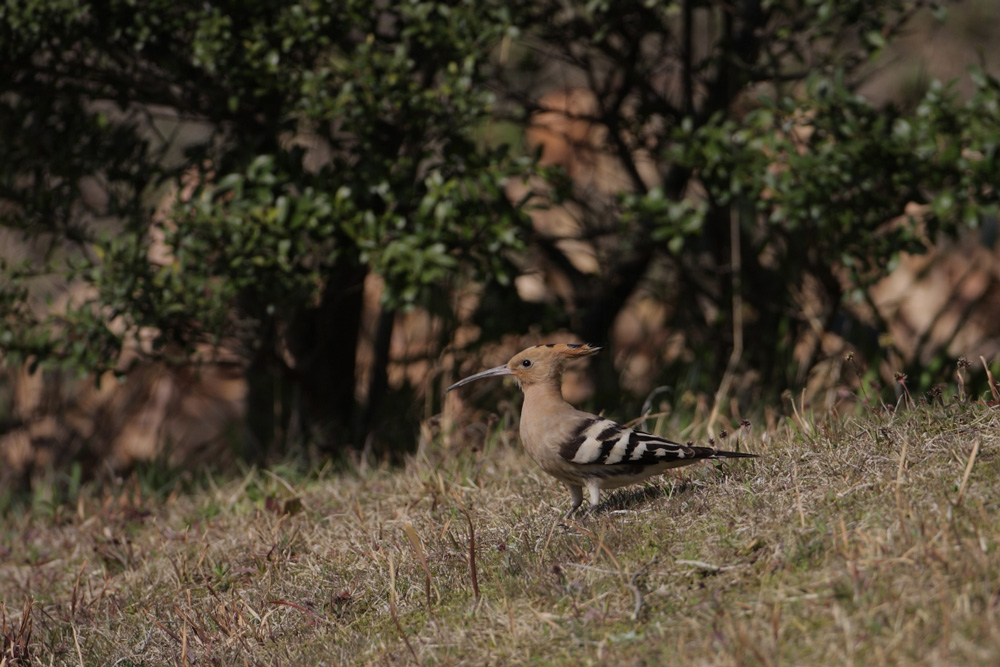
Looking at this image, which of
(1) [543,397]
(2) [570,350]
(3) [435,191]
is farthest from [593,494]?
(3) [435,191]

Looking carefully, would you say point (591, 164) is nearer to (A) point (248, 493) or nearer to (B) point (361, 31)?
(B) point (361, 31)

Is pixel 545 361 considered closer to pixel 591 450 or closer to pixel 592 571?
pixel 591 450

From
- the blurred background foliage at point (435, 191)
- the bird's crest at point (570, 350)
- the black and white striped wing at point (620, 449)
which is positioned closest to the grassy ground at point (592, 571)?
the black and white striped wing at point (620, 449)

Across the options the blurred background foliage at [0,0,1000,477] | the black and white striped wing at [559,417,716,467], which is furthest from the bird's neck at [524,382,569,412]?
the blurred background foliage at [0,0,1000,477]

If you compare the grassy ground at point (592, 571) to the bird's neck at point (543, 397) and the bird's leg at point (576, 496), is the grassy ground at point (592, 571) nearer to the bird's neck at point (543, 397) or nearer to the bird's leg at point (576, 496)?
the bird's leg at point (576, 496)

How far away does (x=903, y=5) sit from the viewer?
5.22 m

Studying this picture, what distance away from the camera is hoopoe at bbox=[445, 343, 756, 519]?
3.41 metres

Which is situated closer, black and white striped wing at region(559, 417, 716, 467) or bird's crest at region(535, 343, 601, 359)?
black and white striped wing at region(559, 417, 716, 467)

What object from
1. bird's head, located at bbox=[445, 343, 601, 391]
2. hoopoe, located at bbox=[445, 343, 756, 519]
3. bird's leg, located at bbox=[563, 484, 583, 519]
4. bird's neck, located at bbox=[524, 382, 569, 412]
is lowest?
bird's leg, located at bbox=[563, 484, 583, 519]

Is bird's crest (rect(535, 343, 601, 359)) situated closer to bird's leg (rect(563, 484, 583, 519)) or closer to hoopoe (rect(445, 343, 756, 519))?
hoopoe (rect(445, 343, 756, 519))

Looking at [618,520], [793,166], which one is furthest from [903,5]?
[618,520]

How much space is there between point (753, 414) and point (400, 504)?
7.20ft

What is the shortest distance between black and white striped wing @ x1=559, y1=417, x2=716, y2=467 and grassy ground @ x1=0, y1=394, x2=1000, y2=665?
17 centimetres

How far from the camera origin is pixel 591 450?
11.3 ft
